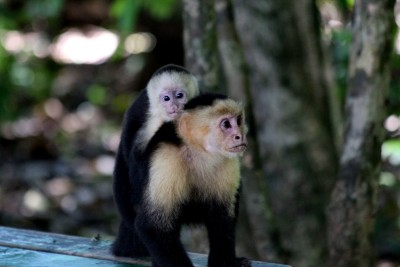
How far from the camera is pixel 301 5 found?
4949mm

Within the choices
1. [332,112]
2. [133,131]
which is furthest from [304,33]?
[133,131]

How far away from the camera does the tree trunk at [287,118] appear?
485cm

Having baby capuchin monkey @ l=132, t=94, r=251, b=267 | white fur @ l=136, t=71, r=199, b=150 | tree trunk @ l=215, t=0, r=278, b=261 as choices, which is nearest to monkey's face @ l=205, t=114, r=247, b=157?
baby capuchin monkey @ l=132, t=94, r=251, b=267

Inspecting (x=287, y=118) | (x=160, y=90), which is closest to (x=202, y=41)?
(x=160, y=90)

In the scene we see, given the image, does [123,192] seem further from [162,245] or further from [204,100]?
[204,100]

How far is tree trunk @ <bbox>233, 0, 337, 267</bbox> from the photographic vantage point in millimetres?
4848

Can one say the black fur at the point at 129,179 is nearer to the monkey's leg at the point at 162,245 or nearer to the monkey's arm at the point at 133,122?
the monkey's arm at the point at 133,122

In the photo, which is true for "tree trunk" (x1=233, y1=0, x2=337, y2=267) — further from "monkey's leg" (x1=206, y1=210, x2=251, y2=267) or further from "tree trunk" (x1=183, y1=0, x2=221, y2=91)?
"monkey's leg" (x1=206, y1=210, x2=251, y2=267)

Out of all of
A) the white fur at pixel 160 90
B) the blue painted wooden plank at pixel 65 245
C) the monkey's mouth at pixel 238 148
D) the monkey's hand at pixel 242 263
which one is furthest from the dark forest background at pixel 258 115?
the monkey's mouth at pixel 238 148

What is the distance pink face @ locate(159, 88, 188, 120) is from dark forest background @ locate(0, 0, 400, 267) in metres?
0.49

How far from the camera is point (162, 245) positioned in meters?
2.64

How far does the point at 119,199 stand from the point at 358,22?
1.34m

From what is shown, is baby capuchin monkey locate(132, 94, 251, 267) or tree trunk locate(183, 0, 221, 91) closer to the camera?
baby capuchin monkey locate(132, 94, 251, 267)

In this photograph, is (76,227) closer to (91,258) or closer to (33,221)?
(33,221)
